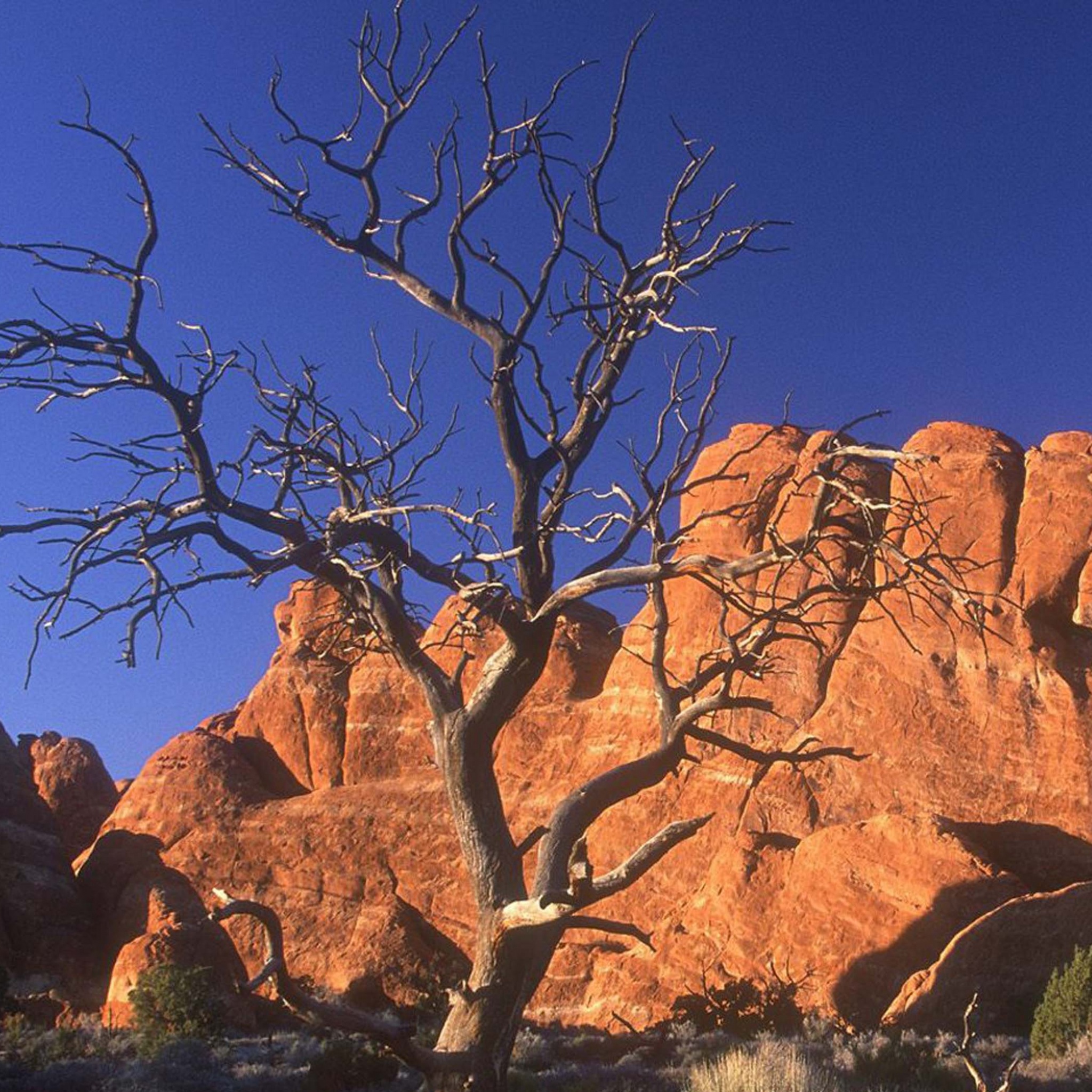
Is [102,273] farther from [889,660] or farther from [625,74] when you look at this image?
[889,660]

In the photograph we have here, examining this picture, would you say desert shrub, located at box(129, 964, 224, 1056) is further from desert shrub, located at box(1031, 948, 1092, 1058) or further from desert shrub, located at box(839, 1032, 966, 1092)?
desert shrub, located at box(1031, 948, 1092, 1058)

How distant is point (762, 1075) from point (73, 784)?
3764 centimetres

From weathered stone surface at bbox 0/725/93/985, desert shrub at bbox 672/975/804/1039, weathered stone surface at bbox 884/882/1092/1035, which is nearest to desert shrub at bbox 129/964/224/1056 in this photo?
desert shrub at bbox 672/975/804/1039

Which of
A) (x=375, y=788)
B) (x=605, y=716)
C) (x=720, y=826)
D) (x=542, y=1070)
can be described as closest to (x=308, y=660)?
(x=375, y=788)

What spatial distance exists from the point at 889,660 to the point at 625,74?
63.9 ft

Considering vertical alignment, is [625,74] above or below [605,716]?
above

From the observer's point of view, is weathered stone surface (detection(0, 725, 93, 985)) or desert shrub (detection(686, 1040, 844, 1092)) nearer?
desert shrub (detection(686, 1040, 844, 1092))

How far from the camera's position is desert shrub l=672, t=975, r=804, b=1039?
20.0 metres

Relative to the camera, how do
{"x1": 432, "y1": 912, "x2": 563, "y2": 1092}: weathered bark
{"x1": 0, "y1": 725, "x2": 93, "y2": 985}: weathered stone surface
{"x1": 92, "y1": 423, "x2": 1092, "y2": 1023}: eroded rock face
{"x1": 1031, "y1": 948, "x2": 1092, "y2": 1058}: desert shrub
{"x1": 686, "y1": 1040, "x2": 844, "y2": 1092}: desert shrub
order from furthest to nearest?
1. {"x1": 0, "y1": 725, "x2": 93, "y2": 985}: weathered stone surface
2. {"x1": 92, "y1": 423, "x2": 1092, "y2": 1023}: eroded rock face
3. {"x1": 1031, "y1": 948, "x2": 1092, "y2": 1058}: desert shrub
4. {"x1": 432, "y1": 912, "x2": 563, "y2": 1092}: weathered bark
5. {"x1": 686, "y1": 1040, "x2": 844, "y2": 1092}: desert shrub

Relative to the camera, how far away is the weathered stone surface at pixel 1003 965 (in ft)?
63.9

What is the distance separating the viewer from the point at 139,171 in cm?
1426

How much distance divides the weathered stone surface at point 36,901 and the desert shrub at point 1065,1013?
24094 millimetres

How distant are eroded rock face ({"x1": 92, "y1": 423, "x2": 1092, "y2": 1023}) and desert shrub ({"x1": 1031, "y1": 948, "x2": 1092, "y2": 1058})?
141 inches

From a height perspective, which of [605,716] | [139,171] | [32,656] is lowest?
[32,656]
